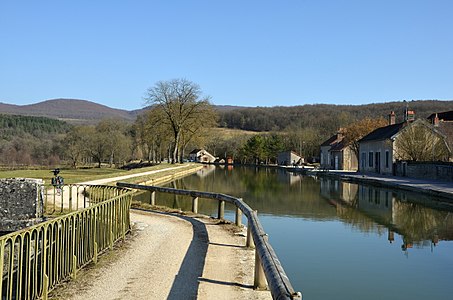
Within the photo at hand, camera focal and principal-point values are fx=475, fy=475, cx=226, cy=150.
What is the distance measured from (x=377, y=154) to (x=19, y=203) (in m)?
38.6

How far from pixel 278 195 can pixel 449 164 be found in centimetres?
1294

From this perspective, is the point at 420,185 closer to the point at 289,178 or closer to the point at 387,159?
the point at 387,159

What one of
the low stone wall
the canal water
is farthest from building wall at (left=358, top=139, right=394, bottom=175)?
the canal water

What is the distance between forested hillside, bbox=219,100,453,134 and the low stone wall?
71218 mm

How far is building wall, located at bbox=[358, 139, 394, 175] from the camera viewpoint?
40.6m

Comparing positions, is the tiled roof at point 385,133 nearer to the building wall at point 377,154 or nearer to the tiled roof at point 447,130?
the building wall at point 377,154

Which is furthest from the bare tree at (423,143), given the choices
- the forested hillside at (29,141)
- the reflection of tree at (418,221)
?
the forested hillside at (29,141)

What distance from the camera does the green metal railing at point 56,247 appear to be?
5.55 meters

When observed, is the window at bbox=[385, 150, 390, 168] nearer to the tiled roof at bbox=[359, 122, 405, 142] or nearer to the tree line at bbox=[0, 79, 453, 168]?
the tiled roof at bbox=[359, 122, 405, 142]

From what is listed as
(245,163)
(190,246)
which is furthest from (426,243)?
(245,163)

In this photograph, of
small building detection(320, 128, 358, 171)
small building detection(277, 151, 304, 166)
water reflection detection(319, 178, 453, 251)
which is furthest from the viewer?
small building detection(277, 151, 304, 166)

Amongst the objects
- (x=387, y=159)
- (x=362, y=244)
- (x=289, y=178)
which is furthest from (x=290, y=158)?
(x=362, y=244)

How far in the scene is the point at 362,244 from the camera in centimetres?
1200

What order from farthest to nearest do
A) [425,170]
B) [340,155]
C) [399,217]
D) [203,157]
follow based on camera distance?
1. [203,157]
2. [340,155]
3. [425,170]
4. [399,217]
